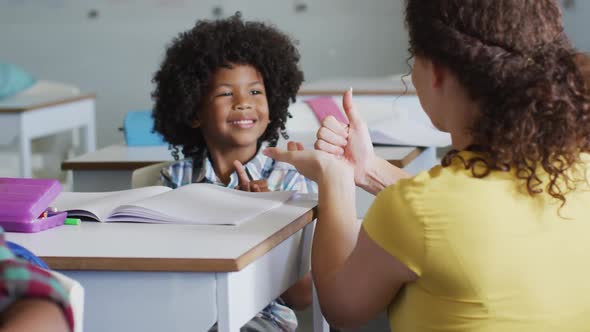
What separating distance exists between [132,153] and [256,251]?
162cm

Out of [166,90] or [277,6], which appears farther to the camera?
[277,6]

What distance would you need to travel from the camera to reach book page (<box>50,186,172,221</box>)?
1771mm

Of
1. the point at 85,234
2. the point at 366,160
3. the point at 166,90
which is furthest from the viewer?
the point at 166,90

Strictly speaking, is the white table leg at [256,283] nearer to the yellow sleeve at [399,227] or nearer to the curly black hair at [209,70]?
the yellow sleeve at [399,227]

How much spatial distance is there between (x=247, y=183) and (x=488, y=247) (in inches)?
38.1

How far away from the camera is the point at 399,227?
134cm

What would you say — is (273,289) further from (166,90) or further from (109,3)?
(109,3)

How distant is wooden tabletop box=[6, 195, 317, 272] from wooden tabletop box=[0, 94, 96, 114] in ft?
8.23

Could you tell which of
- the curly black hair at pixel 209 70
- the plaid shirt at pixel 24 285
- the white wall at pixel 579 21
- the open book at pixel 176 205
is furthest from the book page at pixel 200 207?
the white wall at pixel 579 21

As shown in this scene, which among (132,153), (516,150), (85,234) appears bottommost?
(132,153)

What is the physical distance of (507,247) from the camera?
1335 millimetres

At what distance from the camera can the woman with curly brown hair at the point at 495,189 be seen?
133 centimetres

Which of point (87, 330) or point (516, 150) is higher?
point (516, 150)

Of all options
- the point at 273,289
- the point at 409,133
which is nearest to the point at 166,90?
the point at 409,133
